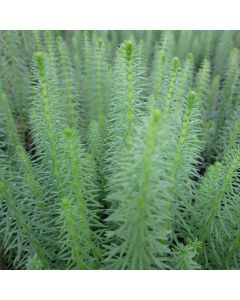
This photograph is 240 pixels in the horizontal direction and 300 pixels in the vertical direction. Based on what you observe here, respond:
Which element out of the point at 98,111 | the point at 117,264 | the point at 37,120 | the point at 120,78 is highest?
the point at 120,78

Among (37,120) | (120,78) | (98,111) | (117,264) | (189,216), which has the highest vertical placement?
(120,78)

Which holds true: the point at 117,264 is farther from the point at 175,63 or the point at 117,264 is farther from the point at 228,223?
the point at 175,63

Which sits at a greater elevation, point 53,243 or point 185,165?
point 185,165

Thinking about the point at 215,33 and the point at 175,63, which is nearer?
the point at 175,63

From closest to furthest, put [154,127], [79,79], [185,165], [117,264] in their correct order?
1. [154,127]
2. [117,264]
3. [185,165]
4. [79,79]

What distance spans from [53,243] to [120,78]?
61 cm

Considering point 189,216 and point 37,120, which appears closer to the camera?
point 37,120

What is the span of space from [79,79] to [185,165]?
3.37 feet

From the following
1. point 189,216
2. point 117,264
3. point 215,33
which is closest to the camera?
point 117,264

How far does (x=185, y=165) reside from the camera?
107cm

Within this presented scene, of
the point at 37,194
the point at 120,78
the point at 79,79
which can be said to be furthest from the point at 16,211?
the point at 79,79

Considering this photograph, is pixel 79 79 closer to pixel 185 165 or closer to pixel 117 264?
pixel 185 165

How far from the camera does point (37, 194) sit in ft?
3.73

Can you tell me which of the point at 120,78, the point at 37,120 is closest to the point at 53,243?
the point at 37,120
